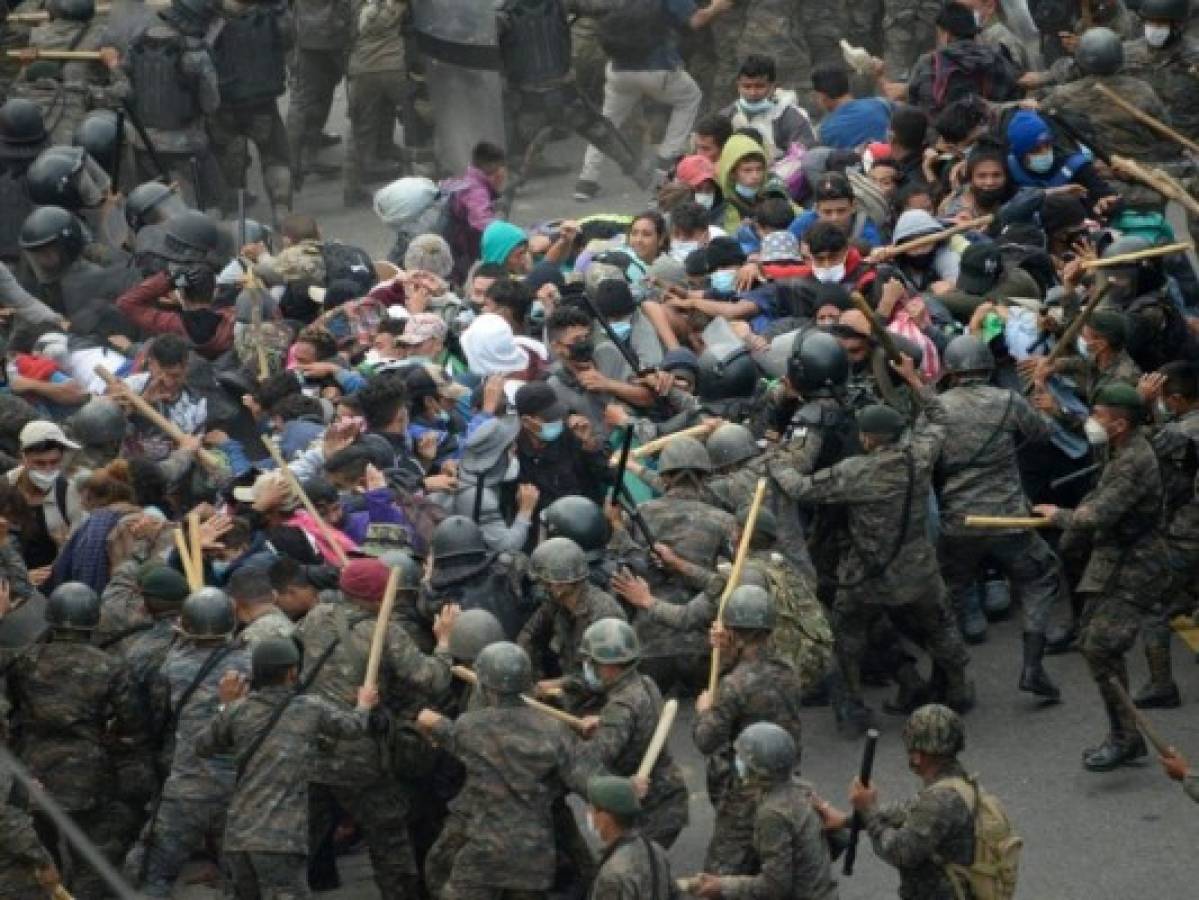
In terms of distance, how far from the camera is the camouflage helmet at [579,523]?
51.2 ft

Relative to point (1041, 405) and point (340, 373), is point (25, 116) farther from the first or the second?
point (1041, 405)

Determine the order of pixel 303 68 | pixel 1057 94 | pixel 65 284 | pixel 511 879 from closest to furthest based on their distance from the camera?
pixel 511 879
pixel 65 284
pixel 1057 94
pixel 303 68

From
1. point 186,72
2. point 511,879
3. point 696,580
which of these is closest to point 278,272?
point 186,72

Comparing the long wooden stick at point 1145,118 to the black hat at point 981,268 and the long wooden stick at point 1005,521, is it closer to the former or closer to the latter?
the black hat at point 981,268

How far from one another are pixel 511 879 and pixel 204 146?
9.04 meters

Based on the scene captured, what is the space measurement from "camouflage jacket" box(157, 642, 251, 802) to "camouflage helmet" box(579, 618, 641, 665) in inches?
57.5

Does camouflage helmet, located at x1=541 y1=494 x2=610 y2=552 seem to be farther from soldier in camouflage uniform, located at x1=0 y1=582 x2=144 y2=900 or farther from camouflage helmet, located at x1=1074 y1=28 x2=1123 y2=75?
camouflage helmet, located at x1=1074 y1=28 x2=1123 y2=75

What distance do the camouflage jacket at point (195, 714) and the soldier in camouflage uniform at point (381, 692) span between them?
1.16ft

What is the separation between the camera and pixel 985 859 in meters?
13.6

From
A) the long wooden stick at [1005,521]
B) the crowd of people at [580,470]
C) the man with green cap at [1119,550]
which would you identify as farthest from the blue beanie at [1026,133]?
the man with green cap at [1119,550]

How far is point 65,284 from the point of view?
754 inches

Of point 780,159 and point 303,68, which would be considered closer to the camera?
point 780,159

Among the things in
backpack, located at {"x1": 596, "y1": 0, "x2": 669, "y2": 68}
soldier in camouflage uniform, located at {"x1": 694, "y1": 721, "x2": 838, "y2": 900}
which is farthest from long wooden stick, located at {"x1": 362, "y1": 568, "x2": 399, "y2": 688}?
backpack, located at {"x1": 596, "y1": 0, "x2": 669, "y2": 68}

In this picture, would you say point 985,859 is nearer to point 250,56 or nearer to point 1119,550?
point 1119,550
